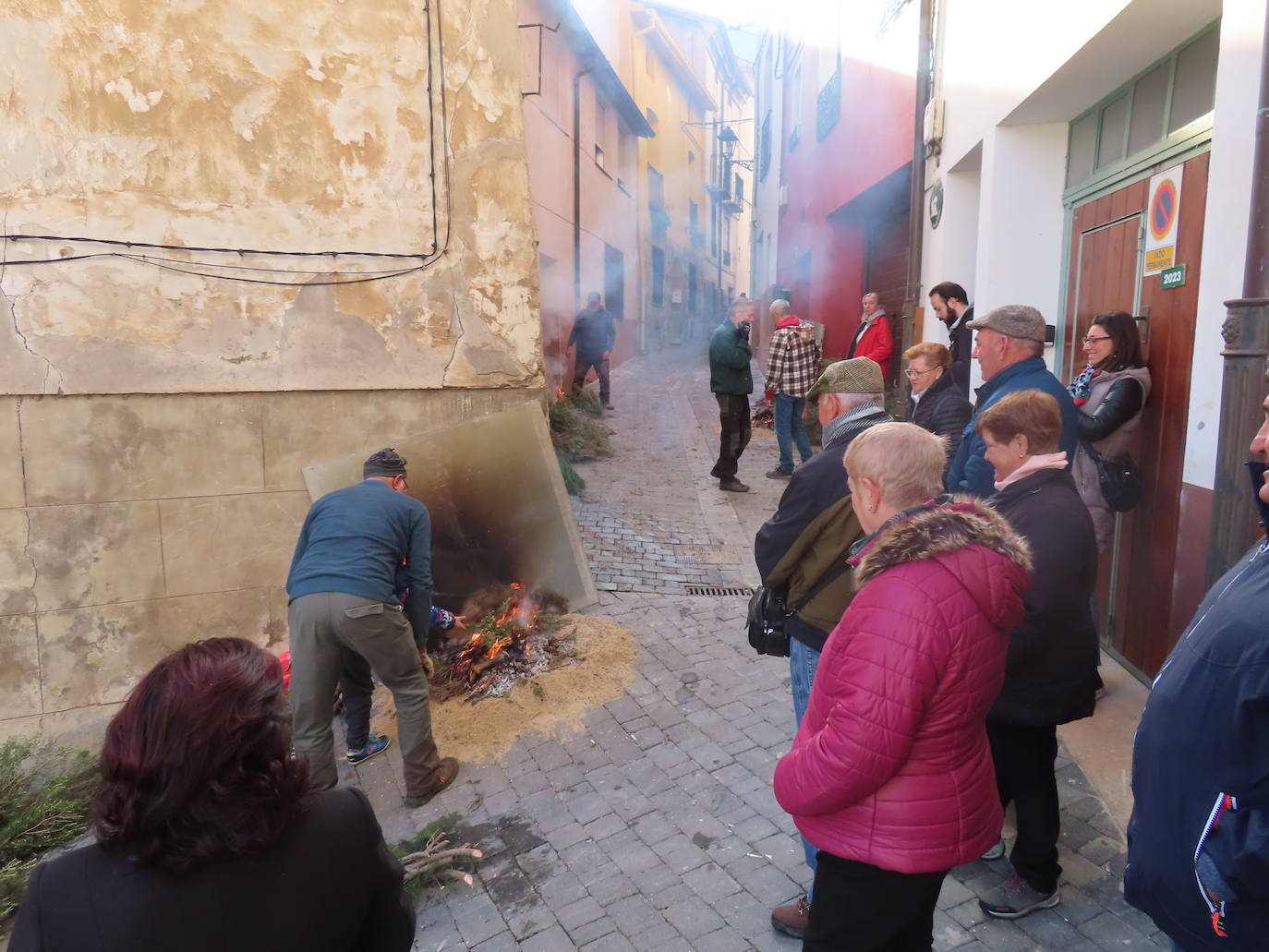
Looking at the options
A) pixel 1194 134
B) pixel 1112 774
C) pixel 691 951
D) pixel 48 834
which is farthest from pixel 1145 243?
pixel 48 834

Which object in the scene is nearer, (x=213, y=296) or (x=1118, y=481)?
(x=1118, y=481)

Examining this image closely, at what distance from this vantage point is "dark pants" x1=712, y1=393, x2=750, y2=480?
8.12 metres

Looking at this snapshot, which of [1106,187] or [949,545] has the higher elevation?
[1106,187]

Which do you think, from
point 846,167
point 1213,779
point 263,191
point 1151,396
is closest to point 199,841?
point 1213,779

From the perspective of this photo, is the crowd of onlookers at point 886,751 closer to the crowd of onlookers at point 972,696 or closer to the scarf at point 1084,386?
the crowd of onlookers at point 972,696

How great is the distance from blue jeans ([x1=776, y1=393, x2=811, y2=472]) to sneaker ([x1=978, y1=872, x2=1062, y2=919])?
578cm

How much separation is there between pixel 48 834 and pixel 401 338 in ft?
11.1

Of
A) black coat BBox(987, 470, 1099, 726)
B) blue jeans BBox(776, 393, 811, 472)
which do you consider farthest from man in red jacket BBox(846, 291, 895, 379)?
black coat BBox(987, 470, 1099, 726)

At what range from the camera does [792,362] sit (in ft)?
26.4

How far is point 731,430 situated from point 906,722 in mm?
6625

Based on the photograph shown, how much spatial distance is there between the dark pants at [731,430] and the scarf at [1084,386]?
4061 millimetres

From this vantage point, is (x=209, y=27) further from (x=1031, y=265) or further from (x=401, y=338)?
(x=1031, y=265)

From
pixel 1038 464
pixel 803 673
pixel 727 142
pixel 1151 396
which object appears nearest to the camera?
pixel 1038 464

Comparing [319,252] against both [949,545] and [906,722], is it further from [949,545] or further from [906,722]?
[906,722]
